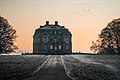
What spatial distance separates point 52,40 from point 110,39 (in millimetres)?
41073

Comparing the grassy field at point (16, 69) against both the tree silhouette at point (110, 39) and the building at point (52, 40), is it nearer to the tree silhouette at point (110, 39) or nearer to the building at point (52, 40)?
the tree silhouette at point (110, 39)

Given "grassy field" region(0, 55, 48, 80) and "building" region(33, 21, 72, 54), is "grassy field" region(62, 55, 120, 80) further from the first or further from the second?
"building" region(33, 21, 72, 54)

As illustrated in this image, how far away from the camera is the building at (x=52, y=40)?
119 m

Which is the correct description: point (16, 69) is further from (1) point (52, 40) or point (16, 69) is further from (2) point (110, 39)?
(1) point (52, 40)

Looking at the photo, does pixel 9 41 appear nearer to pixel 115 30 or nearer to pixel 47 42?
pixel 115 30

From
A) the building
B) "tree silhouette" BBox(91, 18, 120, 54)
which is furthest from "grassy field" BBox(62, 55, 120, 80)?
the building

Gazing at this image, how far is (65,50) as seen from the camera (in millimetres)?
119188

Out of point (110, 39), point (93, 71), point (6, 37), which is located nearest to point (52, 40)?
point (110, 39)

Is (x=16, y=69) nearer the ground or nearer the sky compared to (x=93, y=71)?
nearer the sky

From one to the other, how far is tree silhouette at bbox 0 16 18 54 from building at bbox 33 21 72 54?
5285 centimetres

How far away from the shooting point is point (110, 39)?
81750mm

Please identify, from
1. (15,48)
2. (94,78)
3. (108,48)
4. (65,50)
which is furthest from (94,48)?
(94,78)

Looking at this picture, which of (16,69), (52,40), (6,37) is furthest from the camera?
(52,40)

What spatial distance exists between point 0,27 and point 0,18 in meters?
2.25
